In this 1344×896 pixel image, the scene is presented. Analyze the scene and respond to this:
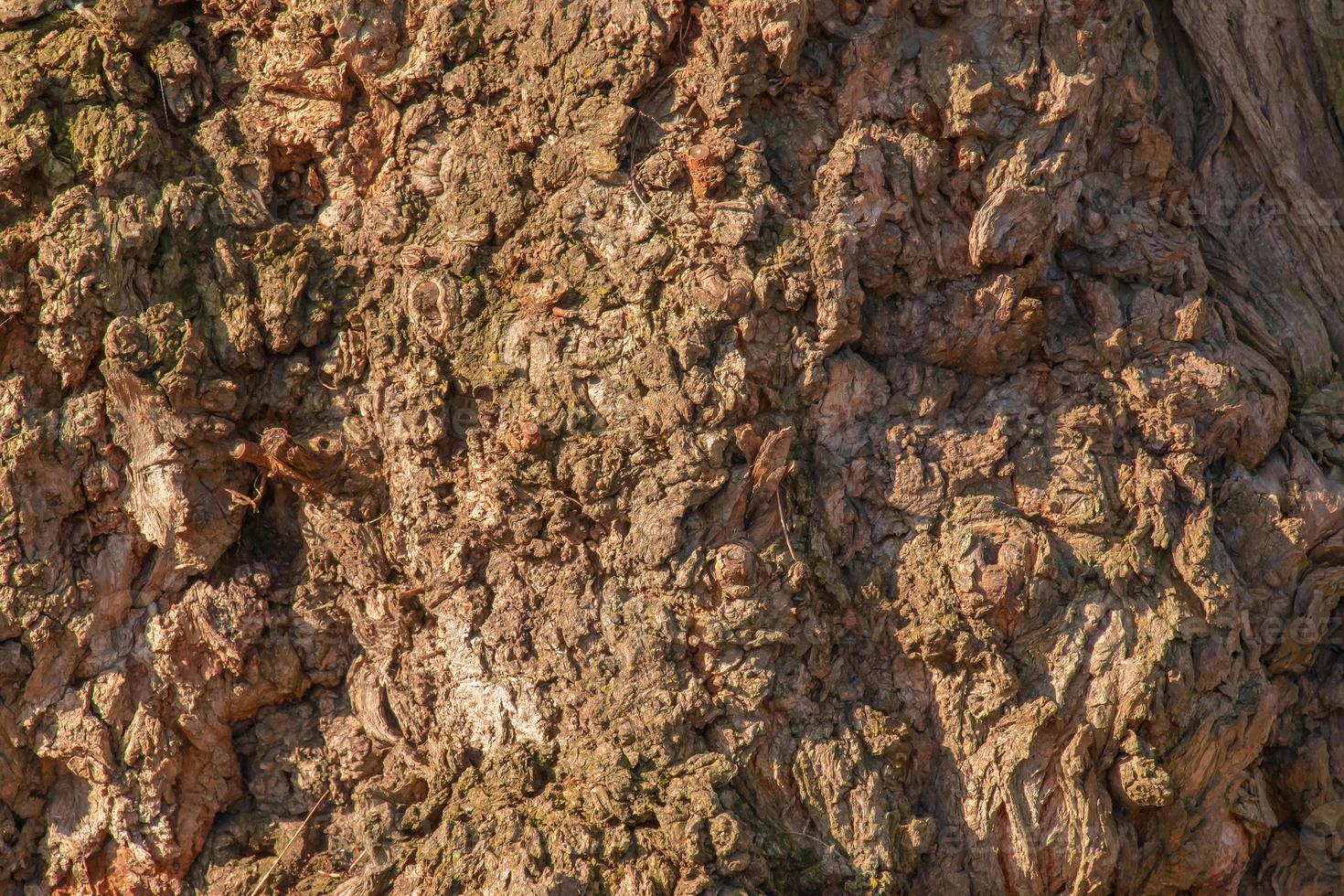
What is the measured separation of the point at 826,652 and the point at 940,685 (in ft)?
1.21

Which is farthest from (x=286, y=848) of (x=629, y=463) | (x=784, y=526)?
(x=784, y=526)

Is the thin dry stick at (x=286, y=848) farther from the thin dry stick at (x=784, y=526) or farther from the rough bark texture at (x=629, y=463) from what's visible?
the thin dry stick at (x=784, y=526)

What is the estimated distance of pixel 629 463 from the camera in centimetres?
348

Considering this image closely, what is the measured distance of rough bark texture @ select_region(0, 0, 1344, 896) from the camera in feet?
11.4

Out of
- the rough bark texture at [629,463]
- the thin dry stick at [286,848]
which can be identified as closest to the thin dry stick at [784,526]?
the rough bark texture at [629,463]

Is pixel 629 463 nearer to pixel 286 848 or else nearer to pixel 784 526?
pixel 784 526

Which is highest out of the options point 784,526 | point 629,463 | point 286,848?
point 629,463

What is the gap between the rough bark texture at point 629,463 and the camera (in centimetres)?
348

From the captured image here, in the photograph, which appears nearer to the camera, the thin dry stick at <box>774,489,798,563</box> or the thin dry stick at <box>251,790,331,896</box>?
the thin dry stick at <box>774,489,798,563</box>

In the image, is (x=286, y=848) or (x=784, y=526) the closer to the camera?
(x=784, y=526)

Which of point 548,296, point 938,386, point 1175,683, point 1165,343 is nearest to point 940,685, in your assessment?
point 1175,683

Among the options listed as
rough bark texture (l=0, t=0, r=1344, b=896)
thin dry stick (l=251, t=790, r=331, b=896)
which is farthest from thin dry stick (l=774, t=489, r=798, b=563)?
thin dry stick (l=251, t=790, r=331, b=896)

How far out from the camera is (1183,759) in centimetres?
359

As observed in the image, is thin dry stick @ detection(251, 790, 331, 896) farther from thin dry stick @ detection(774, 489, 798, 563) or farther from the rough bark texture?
thin dry stick @ detection(774, 489, 798, 563)
